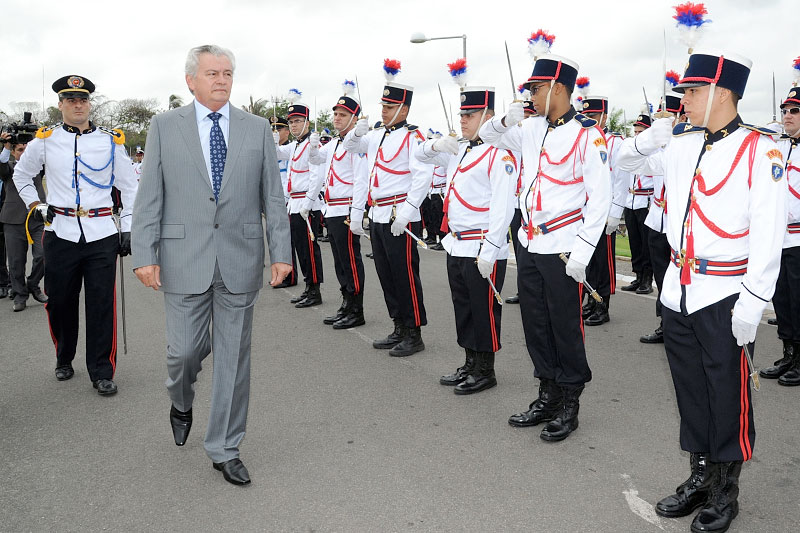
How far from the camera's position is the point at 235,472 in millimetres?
3609

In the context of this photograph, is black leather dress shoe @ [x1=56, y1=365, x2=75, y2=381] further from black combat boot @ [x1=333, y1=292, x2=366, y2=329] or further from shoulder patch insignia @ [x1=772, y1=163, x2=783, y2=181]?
shoulder patch insignia @ [x1=772, y1=163, x2=783, y2=181]

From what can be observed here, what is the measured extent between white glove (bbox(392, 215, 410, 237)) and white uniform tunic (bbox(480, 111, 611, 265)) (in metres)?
1.68

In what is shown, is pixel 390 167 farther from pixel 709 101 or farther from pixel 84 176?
pixel 709 101

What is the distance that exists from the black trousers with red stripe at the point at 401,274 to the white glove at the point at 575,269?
2.37 meters

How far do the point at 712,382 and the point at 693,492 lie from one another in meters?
0.56

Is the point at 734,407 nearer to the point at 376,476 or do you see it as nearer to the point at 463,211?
the point at 376,476

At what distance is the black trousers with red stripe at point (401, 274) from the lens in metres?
6.25

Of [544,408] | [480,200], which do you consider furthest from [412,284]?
[544,408]

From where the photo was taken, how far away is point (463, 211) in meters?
5.11

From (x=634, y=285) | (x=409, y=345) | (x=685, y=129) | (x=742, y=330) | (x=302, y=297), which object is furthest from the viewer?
(x=634, y=285)

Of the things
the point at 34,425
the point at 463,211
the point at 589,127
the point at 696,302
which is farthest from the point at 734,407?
the point at 34,425

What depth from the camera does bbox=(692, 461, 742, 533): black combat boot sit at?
309cm

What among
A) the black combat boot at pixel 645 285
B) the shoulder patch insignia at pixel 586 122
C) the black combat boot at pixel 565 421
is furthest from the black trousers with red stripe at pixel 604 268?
the shoulder patch insignia at pixel 586 122

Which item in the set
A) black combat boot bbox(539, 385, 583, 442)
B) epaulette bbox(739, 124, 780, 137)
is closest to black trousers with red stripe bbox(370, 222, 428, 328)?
black combat boot bbox(539, 385, 583, 442)
